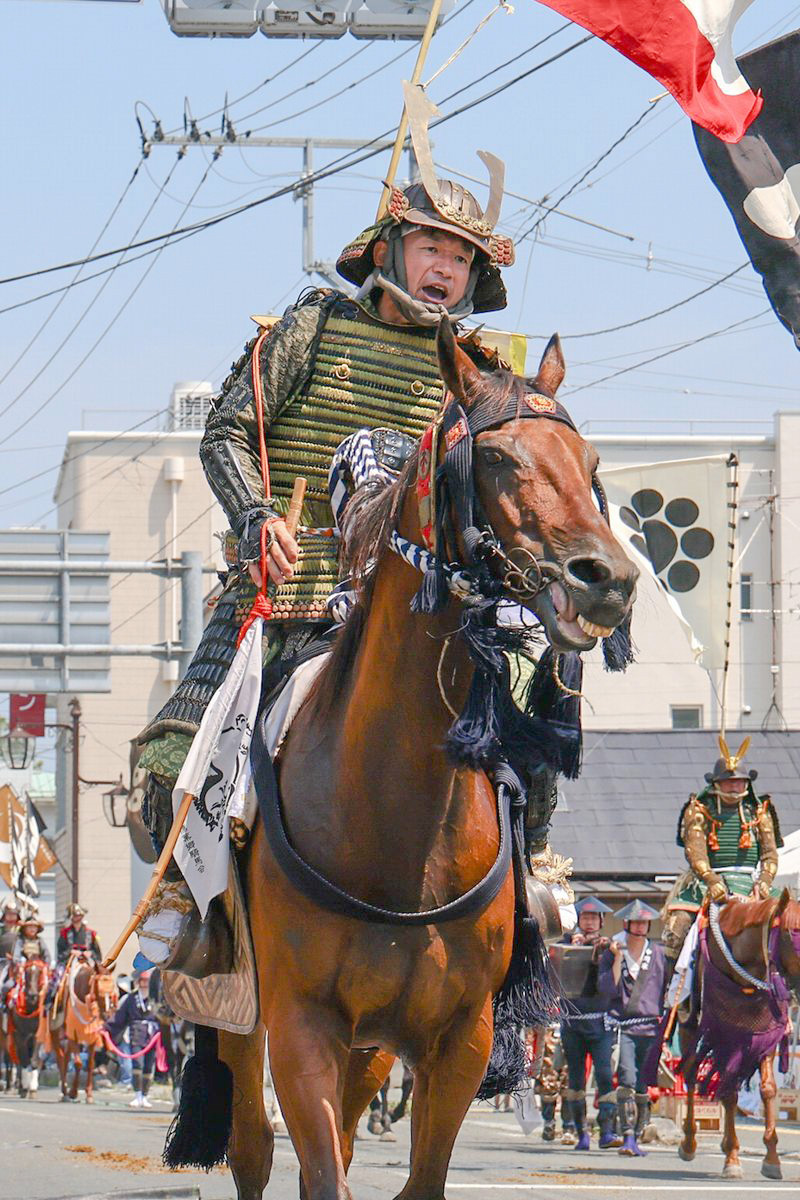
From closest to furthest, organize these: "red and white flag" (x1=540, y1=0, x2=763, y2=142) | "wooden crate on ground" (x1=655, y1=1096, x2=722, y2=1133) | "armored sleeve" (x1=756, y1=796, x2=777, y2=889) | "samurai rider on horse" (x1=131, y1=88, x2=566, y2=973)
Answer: "samurai rider on horse" (x1=131, y1=88, x2=566, y2=973), "red and white flag" (x1=540, y1=0, x2=763, y2=142), "armored sleeve" (x1=756, y1=796, x2=777, y2=889), "wooden crate on ground" (x1=655, y1=1096, x2=722, y2=1133)

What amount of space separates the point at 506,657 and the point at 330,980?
3.30ft

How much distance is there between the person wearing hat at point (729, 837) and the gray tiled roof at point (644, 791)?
1048 centimetres

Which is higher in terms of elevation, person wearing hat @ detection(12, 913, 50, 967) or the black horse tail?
the black horse tail

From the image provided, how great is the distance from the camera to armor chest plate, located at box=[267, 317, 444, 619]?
703 centimetres

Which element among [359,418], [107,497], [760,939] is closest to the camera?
[359,418]

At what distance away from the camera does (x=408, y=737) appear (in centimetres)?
575

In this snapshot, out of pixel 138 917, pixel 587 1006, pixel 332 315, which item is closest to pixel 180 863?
pixel 138 917

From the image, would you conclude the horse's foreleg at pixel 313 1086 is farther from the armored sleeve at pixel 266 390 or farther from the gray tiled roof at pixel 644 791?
the gray tiled roof at pixel 644 791

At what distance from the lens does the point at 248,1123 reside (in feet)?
23.2

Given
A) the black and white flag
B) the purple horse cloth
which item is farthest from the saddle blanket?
the purple horse cloth

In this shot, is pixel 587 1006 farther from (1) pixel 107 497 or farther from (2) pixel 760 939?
(1) pixel 107 497

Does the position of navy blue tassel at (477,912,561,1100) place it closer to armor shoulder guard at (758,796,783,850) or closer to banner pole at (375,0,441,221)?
banner pole at (375,0,441,221)

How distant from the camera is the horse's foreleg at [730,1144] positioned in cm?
1490

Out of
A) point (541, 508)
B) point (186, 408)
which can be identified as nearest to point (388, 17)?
point (541, 508)
